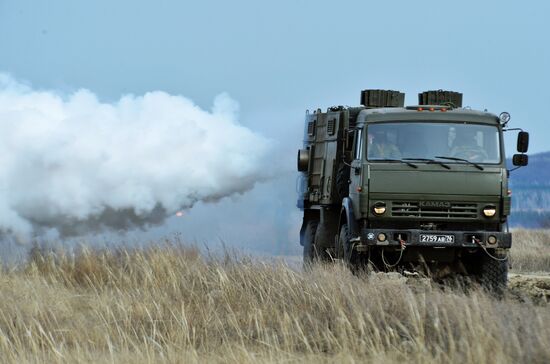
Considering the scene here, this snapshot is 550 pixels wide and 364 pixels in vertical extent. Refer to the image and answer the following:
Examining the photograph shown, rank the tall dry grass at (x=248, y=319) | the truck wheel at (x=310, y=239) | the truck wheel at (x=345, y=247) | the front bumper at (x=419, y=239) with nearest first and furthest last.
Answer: the tall dry grass at (x=248, y=319), the front bumper at (x=419, y=239), the truck wheel at (x=345, y=247), the truck wheel at (x=310, y=239)

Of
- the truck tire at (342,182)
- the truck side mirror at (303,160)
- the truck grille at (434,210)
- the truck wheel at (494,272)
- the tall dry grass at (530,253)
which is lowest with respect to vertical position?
the tall dry grass at (530,253)

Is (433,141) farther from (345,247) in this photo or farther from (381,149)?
(345,247)

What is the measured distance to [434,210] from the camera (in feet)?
58.6

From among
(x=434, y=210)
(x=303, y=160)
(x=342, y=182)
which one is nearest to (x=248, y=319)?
(x=434, y=210)

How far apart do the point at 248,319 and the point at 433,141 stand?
21.8ft

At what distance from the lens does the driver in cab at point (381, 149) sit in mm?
17781

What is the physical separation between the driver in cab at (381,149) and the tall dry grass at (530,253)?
893 cm

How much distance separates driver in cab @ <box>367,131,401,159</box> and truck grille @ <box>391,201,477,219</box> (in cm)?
74

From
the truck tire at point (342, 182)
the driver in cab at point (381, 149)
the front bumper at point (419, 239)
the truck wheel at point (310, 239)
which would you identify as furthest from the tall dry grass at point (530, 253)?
the driver in cab at point (381, 149)

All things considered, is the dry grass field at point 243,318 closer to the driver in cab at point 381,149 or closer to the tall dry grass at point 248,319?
the tall dry grass at point 248,319

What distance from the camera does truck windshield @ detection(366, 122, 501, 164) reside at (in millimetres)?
17797

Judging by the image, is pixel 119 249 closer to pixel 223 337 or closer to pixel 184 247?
pixel 184 247

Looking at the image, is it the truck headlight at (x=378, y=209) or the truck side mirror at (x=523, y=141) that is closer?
the truck side mirror at (x=523, y=141)

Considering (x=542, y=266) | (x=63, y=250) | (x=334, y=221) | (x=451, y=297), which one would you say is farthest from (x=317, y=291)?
(x=542, y=266)
